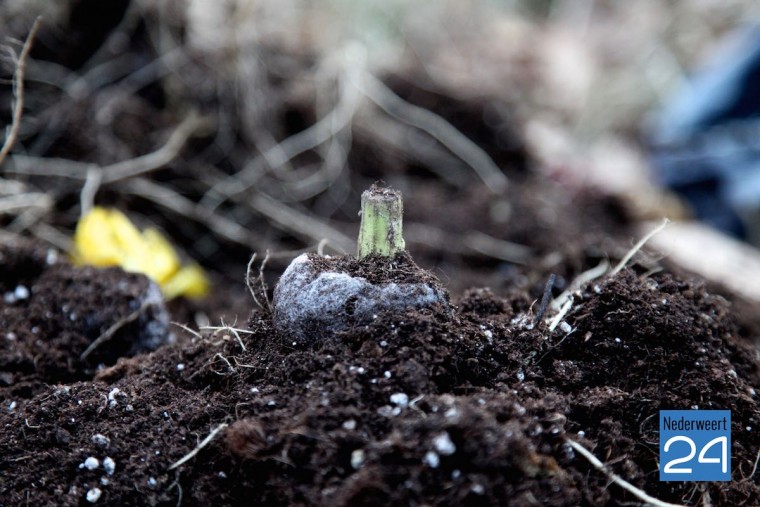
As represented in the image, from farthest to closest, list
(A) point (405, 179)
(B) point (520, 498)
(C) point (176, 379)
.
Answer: (A) point (405, 179) < (C) point (176, 379) < (B) point (520, 498)

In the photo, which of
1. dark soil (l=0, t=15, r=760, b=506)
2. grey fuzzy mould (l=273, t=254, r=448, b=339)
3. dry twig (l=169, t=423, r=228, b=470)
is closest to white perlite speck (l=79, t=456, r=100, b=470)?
dark soil (l=0, t=15, r=760, b=506)

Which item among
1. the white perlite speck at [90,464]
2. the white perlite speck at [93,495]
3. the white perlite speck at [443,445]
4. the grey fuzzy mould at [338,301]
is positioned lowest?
the white perlite speck at [93,495]

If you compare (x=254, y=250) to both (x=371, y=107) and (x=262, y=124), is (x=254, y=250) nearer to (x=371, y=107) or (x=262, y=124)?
(x=262, y=124)

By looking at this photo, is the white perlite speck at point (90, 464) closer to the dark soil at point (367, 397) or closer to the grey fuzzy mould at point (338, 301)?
the dark soil at point (367, 397)

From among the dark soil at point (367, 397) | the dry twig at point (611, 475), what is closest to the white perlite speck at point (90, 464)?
the dark soil at point (367, 397)

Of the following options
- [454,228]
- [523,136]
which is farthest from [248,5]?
[523,136]

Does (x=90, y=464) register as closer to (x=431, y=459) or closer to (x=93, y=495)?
(x=93, y=495)
